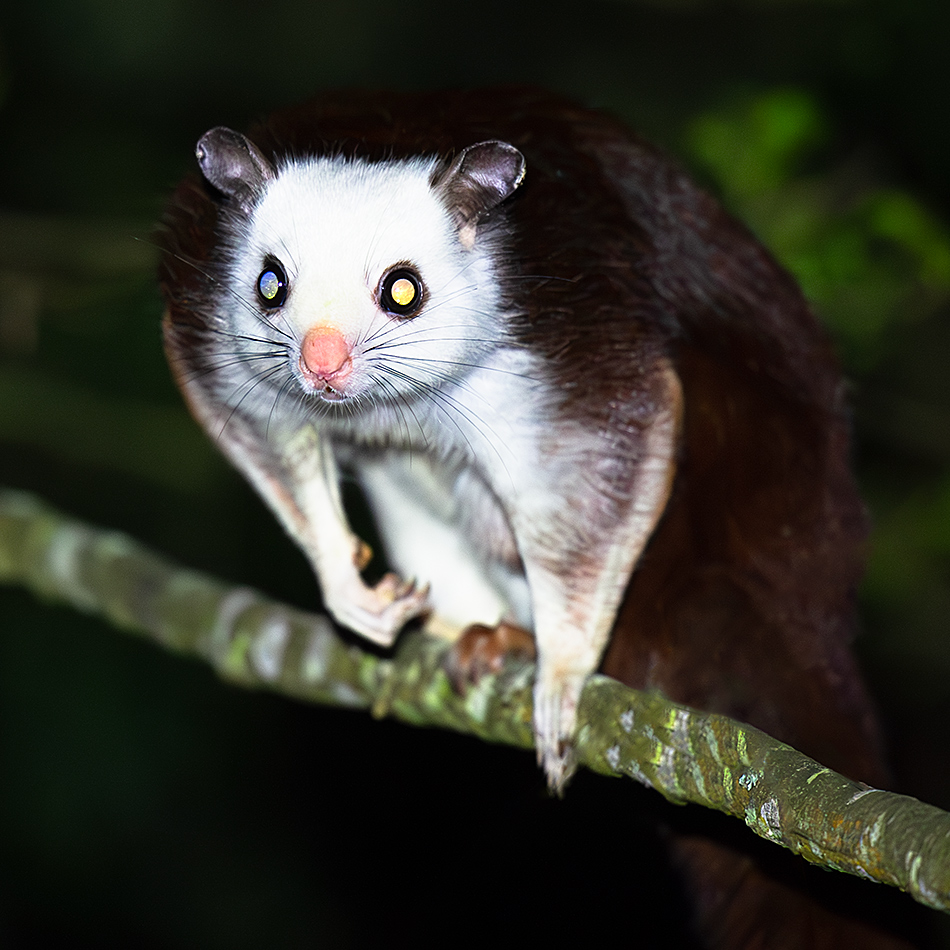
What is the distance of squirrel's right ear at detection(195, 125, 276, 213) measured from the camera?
239 cm

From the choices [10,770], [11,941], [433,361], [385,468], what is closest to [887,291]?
[385,468]

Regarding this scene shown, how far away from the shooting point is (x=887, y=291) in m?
4.21

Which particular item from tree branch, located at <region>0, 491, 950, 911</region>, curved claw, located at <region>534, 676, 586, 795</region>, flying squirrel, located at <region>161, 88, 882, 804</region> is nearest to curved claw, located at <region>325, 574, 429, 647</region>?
flying squirrel, located at <region>161, 88, 882, 804</region>

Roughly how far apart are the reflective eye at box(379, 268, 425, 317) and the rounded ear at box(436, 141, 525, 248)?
0.17 metres

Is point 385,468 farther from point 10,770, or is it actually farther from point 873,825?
point 10,770

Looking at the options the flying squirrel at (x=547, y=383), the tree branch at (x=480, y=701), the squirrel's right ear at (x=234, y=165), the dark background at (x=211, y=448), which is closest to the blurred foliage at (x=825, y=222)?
the dark background at (x=211, y=448)

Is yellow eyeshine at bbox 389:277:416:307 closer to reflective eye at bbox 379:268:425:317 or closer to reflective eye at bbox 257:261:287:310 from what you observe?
reflective eye at bbox 379:268:425:317

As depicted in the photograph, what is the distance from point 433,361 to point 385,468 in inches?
32.0

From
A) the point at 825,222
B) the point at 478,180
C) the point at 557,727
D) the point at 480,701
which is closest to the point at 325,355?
the point at 478,180

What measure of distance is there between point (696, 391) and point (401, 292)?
2.60 ft

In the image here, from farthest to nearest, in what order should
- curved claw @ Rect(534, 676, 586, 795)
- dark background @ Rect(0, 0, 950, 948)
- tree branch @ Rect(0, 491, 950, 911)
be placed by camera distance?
1. dark background @ Rect(0, 0, 950, 948)
2. curved claw @ Rect(534, 676, 586, 795)
3. tree branch @ Rect(0, 491, 950, 911)

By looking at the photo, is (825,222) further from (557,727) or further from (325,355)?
(325,355)

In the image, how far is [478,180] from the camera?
7.77 ft

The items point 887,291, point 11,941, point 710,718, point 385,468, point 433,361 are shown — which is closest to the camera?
point 710,718
